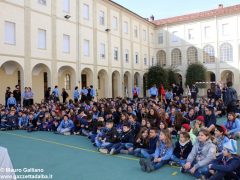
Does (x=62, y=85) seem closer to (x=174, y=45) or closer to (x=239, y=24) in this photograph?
(x=174, y=45)

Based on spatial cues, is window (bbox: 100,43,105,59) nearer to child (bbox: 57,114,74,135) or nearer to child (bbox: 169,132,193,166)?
child (bbox: 57,114,74,135)

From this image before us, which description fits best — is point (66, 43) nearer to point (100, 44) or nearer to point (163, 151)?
point (100, 44)

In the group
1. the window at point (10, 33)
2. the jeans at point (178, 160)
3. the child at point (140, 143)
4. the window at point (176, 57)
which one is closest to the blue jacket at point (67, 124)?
the child at point (140, 143)

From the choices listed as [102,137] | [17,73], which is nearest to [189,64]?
[17,73]

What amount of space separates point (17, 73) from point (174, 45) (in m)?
23.2

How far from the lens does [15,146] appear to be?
9461 millimetres

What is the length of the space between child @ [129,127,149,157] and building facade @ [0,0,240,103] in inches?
563

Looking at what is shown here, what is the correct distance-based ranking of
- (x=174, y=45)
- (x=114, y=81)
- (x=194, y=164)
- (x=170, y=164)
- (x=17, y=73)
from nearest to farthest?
(x=194, y=164) → (x=170, y=164) → (x=17, y=73) → (x=114, y=81) → (x=174, y=45)

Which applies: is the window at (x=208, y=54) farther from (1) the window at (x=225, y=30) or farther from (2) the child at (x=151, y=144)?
(2) the child at (x=151, y=144)

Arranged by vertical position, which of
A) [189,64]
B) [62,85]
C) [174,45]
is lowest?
[62,85]

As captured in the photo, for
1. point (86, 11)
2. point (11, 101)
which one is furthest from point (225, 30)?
point (11, 101)

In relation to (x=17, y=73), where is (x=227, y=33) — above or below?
above

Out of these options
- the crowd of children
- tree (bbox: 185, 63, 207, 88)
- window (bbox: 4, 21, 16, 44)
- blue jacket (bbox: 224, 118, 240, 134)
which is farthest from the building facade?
blue jacket (bbox: 224, 118, 240, 134)

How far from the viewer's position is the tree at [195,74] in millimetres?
34906
